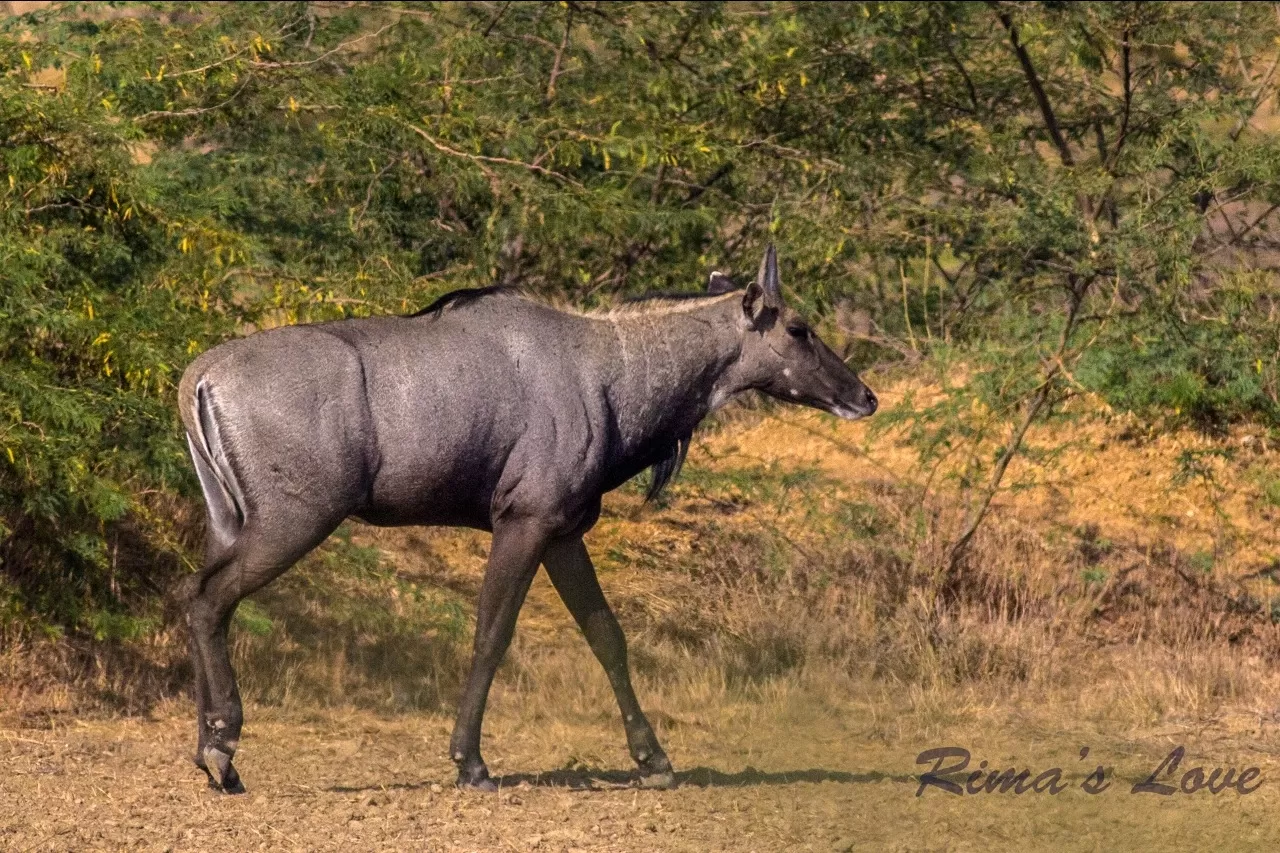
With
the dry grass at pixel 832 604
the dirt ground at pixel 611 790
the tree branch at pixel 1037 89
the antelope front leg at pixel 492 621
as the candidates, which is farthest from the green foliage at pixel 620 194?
the antelope front leg at pixel 492 621

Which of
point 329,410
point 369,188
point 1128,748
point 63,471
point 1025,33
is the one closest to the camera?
point 329,410

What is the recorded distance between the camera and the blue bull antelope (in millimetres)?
7637

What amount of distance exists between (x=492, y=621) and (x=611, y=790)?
95cm

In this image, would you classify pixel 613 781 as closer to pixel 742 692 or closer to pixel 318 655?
pixel 742 692

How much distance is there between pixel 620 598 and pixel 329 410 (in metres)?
5.16

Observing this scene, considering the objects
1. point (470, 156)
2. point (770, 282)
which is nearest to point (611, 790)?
point (770, 282)

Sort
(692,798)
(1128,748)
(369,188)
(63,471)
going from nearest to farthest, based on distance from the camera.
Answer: (692,798), (63,471), (1128,748), (369,188)

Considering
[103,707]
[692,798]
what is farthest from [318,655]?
[692,798]

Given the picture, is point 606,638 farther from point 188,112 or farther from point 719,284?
point 188,112

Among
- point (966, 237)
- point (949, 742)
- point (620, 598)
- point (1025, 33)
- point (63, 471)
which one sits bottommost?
point (620, 598)

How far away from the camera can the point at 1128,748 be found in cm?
973
